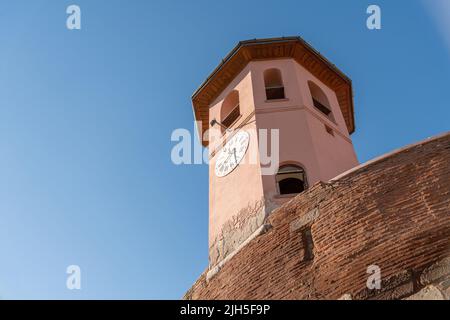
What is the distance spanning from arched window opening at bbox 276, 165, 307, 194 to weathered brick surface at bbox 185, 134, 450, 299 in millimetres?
2456

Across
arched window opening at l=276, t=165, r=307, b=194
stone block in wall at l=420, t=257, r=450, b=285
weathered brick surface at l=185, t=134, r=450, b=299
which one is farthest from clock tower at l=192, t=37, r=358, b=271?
stone block in wall at l=420, t=257, r=450, b=285

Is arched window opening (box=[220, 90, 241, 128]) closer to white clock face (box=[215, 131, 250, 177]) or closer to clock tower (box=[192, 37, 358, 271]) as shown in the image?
clock tower (box=[192, 37, 358, 271])

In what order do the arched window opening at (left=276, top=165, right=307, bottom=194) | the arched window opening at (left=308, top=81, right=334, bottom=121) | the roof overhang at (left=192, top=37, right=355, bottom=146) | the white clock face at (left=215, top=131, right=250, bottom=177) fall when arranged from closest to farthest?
the arched window opening at (left=276, top=165, right=307, bottom=194), the white clock face at (left=215, top=131, right=250, bottom=177), the arched window opening at (left=308, top=81, right=334, bottom=121), the roof overhang at (left=192, top=37, right=355, bottom=146)

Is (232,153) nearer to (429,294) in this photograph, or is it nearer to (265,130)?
(265,130)

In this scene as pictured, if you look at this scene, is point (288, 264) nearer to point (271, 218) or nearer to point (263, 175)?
point (271, 218)

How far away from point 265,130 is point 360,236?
529 cm

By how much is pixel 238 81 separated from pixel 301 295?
27.8 feet

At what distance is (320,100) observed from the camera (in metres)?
15.2

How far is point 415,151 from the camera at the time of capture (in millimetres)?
7969

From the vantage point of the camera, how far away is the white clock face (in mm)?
12180

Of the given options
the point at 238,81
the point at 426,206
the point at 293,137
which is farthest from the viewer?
the point at 238,81

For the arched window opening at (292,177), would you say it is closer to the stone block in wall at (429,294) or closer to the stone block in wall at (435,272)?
the stone block in wall at (435,272)

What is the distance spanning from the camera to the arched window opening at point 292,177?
1135cm

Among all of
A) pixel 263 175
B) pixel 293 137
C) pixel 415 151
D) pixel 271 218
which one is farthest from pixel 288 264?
pixel 293 137
